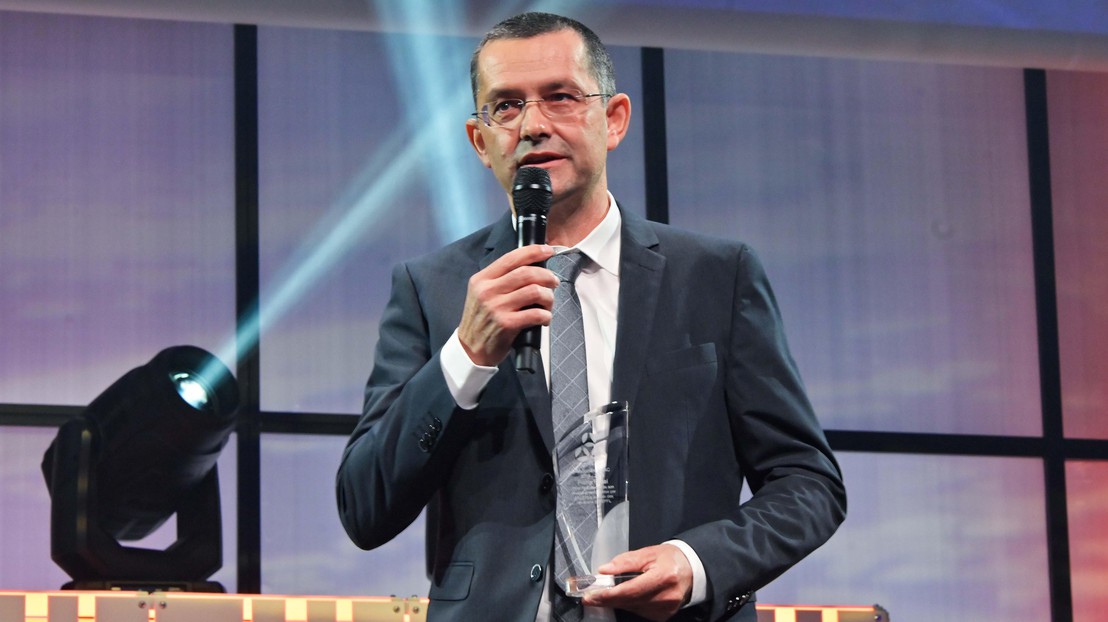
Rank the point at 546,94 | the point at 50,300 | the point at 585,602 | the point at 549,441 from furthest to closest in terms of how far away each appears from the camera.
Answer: the point at 50,300 < the point at 546,94 < the point at 549,441 < the point at 585,602

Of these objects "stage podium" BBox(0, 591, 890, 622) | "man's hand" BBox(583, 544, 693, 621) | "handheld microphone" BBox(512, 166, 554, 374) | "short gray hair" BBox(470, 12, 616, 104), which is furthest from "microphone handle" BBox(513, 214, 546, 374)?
"stage podium" BBox(0, 591, 890, 622)

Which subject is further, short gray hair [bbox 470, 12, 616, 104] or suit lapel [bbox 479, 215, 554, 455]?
short gray hair [bbox 470, 12, 616, 104]

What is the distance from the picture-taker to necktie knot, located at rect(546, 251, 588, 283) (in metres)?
1.57

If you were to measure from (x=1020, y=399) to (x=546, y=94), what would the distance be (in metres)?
3.70

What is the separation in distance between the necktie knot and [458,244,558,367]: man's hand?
23 centimetres

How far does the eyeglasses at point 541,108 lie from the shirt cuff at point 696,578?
545 mm

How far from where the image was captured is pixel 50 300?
4.22 metres

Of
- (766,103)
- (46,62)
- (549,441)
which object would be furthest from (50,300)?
(549,441)

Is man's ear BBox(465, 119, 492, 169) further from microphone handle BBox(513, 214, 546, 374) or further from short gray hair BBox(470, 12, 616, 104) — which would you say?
microphone handle BBox(513, 214, 546, 374)

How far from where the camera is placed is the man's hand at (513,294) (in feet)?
4.33

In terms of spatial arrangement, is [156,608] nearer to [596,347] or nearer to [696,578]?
[596,347]

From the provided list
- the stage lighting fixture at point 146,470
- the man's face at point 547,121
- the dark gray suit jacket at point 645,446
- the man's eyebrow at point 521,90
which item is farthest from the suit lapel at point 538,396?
the stage lighting fixture at point 146,470

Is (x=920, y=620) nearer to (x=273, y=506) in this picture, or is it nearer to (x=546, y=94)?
(x=273, y=506)

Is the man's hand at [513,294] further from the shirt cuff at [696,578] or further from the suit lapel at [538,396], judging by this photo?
the shirt cuff at [696,578]
